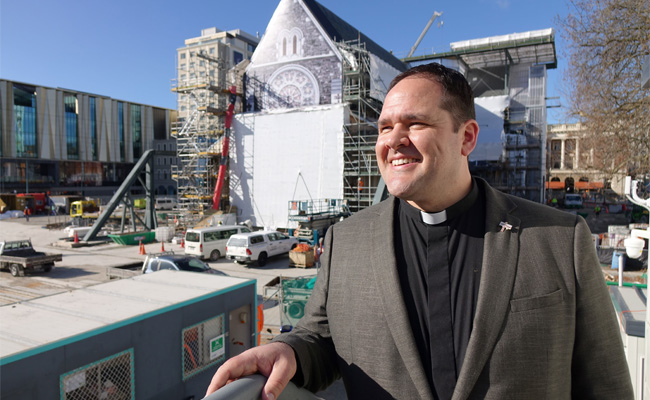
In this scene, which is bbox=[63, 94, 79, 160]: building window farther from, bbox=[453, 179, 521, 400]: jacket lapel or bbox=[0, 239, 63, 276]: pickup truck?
bbox=[453, 179, 521, 400]: jacket lapel

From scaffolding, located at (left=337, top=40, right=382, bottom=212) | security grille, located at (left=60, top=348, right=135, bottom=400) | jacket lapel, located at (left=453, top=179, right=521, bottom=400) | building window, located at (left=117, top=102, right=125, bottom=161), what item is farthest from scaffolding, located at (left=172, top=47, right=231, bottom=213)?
building window, located at (left=117, top=102, right=125, bottom=161)

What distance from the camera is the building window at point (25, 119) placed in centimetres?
5681

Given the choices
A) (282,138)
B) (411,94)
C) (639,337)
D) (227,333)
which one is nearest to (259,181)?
(282,138)

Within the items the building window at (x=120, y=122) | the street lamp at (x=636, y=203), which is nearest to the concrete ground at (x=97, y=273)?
the street lamp at (x=636, y=203)

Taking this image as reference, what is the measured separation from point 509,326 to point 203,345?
22.6ft

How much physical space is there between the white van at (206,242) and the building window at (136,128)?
55.5 metres

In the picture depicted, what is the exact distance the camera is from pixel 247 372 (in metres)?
1.62

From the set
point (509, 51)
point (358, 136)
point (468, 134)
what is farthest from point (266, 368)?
point (509, 51)

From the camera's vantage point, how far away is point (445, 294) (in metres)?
1.84

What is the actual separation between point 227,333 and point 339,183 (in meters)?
22.6

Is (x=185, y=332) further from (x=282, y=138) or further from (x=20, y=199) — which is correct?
(x=20, y=199)

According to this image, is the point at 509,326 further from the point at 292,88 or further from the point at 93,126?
the point at 93,126

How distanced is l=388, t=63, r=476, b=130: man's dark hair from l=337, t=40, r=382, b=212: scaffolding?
2633 centimetres

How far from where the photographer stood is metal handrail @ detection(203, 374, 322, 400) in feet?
4.43
